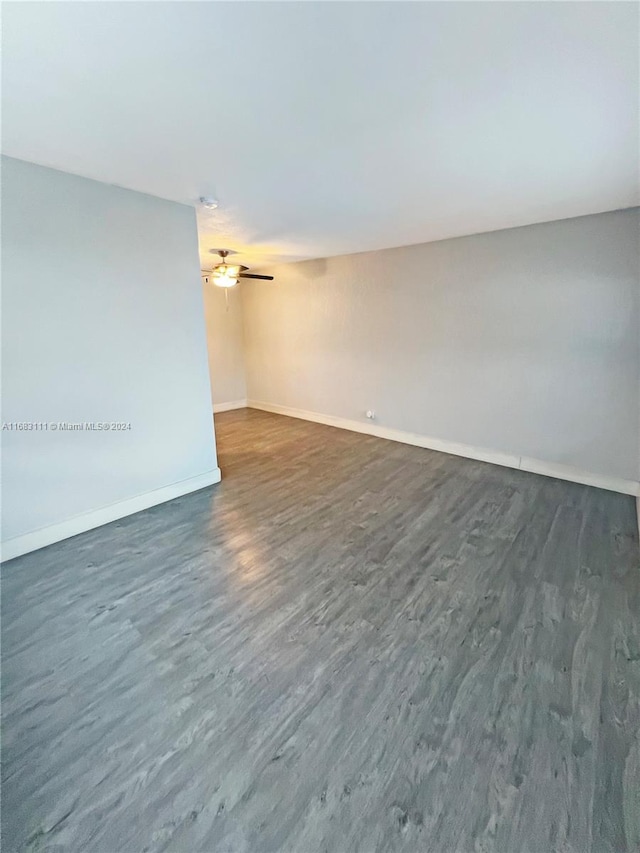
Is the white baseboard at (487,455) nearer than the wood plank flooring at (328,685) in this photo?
No

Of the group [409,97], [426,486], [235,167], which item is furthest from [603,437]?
[235,167]

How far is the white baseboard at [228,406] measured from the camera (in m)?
6.69

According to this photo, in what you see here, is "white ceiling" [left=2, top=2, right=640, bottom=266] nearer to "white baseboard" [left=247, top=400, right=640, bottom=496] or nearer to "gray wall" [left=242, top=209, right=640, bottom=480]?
"gray wall" [left=242, top=209, right=640, bottom=480]

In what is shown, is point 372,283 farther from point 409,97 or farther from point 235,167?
point 409,97

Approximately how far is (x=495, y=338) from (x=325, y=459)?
222 cm

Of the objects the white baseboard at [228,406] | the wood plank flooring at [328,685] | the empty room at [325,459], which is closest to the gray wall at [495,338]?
the empty room at [325,459]

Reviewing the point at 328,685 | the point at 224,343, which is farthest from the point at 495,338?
the point at 224,343

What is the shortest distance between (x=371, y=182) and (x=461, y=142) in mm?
660

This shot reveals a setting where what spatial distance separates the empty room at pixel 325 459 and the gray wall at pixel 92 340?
0.02 m

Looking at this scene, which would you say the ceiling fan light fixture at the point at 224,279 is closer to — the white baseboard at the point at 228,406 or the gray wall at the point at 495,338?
the gray wall at the point at 495,338

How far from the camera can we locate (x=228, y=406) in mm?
6859

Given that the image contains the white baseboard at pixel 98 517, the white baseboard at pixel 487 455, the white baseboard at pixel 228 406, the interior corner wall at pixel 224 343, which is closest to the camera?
the white baseboard at pixel 98 517

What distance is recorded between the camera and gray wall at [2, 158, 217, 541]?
2404mm

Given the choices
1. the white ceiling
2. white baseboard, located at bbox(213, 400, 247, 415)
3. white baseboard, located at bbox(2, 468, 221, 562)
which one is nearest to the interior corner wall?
white baseboard, located at bbox(213, 400, 247, 415)
